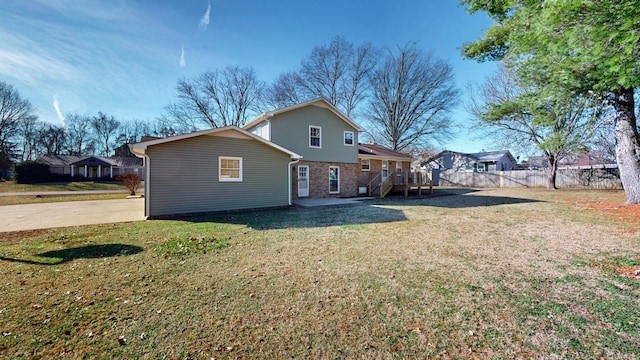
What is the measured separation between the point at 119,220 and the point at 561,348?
37.2ft

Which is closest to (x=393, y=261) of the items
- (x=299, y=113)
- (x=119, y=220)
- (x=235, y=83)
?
(x=119, y=220)

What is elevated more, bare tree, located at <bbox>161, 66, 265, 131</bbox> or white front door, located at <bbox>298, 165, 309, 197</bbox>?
bare tree, located at <bbox>161, 66, 265, 131</bbox>

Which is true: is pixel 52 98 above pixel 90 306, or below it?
above

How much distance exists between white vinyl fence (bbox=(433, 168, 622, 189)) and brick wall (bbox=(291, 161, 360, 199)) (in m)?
11.0

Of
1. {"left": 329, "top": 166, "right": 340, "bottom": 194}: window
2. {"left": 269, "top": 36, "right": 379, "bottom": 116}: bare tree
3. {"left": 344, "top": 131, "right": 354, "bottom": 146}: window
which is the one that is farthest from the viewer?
{"left": 269, "top": 36, "right": 379, "bottom": 116}: bare tree

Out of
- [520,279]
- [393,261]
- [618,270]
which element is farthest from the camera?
[393,261]

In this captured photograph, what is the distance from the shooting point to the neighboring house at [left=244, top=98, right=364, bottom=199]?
1423 centimetres

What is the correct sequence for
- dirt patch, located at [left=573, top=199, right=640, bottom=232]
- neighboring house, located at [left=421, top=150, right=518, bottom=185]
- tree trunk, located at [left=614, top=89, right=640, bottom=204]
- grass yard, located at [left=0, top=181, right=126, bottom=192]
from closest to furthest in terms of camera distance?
dirt patch, located at [left=573, top=199, right=640, bottom=232], tree trunk, located at [left=614, top=89, right=640, bottom=204], grass yard, located at [left=0, top=181, right=126, bottom=192], neighboring house, located at [left=421, top=150, right=518, bottom=185]

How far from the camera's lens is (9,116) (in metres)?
34.9

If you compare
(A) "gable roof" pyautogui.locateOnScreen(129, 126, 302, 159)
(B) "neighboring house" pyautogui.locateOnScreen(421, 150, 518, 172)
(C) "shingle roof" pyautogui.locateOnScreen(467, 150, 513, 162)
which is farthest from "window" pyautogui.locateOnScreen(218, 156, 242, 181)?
(C) "shingle roof" pyautogui.locateOnScreen(467, 150, 513, 162)

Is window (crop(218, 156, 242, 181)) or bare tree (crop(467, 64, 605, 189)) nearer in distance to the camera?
bare tree (crop(467, 64, 605, 189))

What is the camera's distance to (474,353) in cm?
228

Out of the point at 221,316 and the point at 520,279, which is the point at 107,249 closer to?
the point at 221,316

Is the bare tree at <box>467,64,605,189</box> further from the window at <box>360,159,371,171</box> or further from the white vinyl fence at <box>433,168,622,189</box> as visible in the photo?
the window at <box>360,159,371,171</box>
